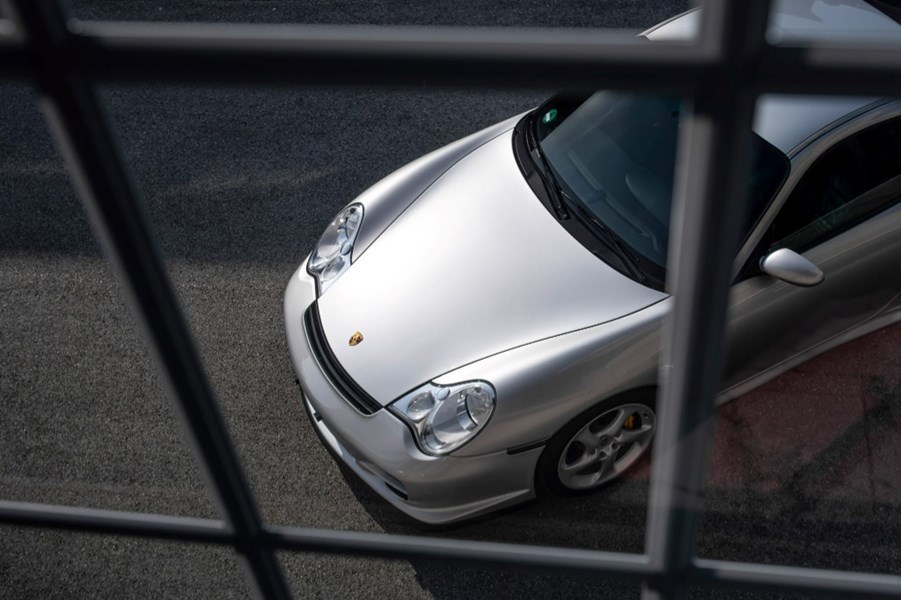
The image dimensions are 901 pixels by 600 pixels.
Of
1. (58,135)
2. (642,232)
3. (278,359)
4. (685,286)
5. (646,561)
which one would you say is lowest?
(278,359)

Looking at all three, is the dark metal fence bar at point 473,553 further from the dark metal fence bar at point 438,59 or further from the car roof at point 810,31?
Answer: the car roof at point 810,31

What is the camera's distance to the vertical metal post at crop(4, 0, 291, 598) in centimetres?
67

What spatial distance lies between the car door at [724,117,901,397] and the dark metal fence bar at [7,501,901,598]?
7.48 ft

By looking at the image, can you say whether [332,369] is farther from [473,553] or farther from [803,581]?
[803,581]

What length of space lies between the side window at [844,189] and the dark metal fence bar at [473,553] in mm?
2379

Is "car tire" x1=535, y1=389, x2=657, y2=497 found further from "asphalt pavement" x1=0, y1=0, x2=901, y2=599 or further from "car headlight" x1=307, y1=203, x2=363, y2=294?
"car headlight" x1=307, y1=203, x2=363, y2=294

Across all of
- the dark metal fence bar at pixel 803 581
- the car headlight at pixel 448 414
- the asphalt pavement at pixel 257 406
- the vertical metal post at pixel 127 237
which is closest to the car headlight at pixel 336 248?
the asphalt pavement at pixel 257 406

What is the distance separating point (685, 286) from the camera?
72 cm

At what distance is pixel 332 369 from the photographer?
3211mm

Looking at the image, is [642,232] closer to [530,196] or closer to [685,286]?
[530,196]

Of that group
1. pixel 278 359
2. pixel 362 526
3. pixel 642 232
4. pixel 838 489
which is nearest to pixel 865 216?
pixel 642 232

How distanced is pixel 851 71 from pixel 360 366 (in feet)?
8.75

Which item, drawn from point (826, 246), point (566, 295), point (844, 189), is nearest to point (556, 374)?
point (566, 295)

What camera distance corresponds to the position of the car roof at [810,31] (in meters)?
→ 3.18
